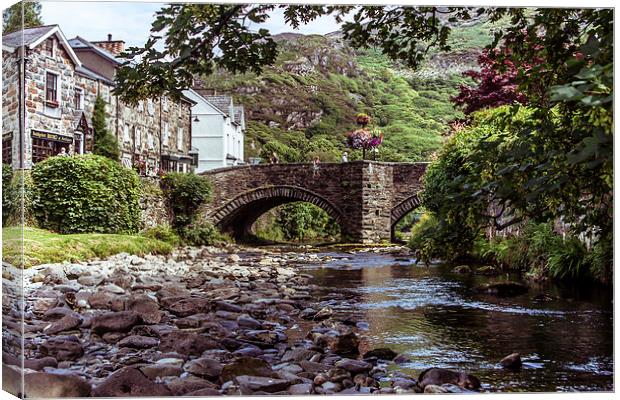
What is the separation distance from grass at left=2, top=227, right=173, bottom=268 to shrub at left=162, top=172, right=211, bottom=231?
206 millimetres

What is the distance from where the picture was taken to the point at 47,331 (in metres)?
3.78

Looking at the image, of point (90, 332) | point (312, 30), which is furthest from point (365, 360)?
point (312, 30)

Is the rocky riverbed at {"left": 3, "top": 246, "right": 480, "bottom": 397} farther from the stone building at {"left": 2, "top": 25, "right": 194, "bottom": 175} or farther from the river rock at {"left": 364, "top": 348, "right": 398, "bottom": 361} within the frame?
the stone building at {"left": 2, "top": 25, "right": 194, "bottom": 175}

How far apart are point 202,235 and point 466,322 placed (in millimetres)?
1611

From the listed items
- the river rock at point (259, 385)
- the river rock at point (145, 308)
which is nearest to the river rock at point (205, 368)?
the river rock at point (259, 385)

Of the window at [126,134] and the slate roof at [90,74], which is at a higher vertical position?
the slate roof at [90,74]

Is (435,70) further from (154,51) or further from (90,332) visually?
(90,332)

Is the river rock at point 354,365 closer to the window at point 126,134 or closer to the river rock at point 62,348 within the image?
the river rock at point 62,348

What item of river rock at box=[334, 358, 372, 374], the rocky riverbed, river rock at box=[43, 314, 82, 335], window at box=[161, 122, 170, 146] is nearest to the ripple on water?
the rocky riverbed

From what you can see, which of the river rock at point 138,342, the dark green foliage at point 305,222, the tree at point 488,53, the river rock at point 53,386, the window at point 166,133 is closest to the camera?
the tree at point 488,53

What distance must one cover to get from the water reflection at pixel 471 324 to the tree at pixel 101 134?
1.31m

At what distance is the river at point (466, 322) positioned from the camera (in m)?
3.99

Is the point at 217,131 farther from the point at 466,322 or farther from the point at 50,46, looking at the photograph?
the point at 466,322

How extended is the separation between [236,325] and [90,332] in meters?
0.77
